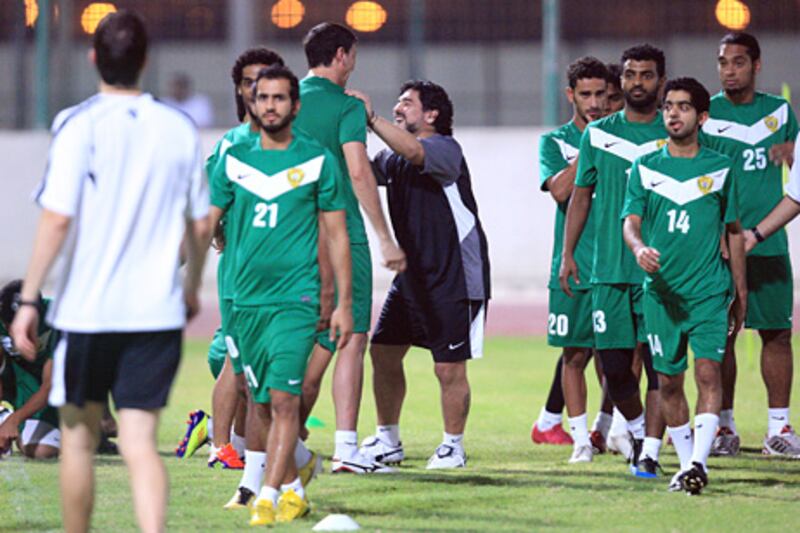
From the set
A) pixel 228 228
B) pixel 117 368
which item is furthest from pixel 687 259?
pixel 117 368

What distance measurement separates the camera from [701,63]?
81.0 ft

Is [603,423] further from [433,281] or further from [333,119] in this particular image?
[333,119]

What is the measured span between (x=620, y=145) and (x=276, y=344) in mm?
2825

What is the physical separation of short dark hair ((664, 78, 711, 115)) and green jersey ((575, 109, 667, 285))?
0.73m

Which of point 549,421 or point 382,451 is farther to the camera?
point 549,421

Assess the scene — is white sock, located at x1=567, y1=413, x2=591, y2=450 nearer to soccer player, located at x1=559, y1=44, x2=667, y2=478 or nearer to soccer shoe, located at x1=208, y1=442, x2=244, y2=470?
soccer player, located at x1=559, y1=44, x2=667, y2=478

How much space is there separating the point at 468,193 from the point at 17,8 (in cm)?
1663

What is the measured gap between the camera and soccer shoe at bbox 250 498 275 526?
22.9 ft

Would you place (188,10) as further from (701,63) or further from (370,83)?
(701,63)

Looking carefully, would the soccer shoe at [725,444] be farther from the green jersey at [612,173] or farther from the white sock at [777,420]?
the green jersey at [612,173]

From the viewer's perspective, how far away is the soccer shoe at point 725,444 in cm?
959

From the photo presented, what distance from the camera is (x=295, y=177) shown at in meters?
7.11

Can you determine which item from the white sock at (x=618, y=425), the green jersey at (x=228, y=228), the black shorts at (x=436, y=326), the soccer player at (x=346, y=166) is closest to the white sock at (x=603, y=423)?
the white sock at (x=618, y=425)

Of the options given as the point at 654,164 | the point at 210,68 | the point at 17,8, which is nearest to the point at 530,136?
the point at 210,68
